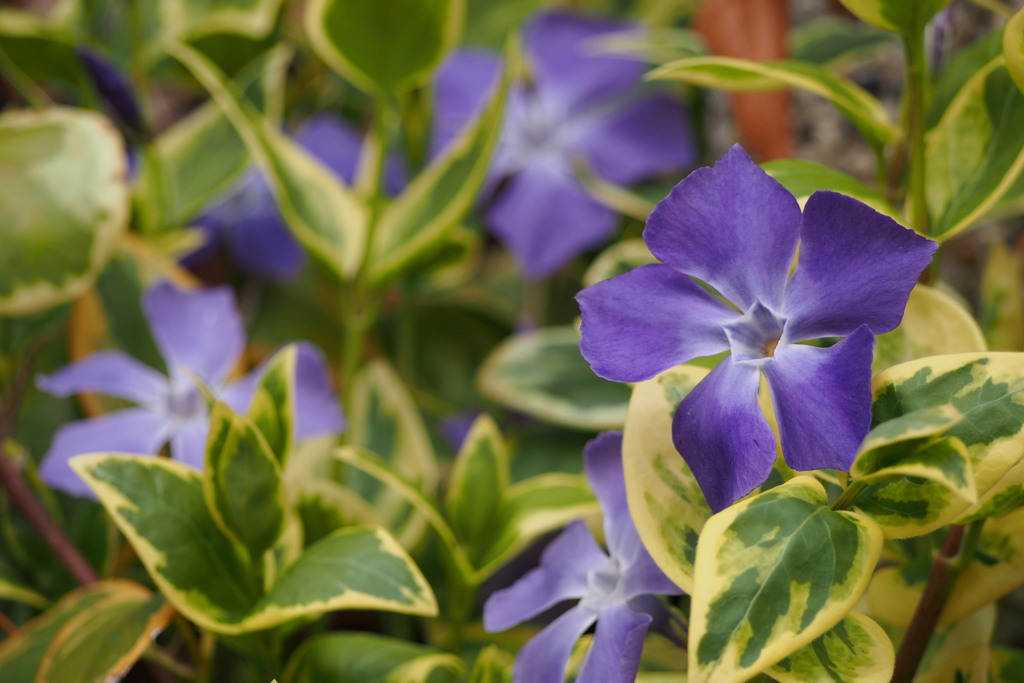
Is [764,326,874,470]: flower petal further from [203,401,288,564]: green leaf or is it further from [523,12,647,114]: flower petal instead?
[523,12,647,114]: flower petal

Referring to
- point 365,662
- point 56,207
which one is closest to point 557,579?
point 365,662

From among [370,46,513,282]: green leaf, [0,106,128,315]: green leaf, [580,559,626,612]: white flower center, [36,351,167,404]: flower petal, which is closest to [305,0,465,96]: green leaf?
[370,46,513,282]: green leaf

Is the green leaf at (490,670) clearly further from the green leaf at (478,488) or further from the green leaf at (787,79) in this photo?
the green leaf at (787,79)

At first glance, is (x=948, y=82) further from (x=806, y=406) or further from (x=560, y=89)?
(x=560, y=89)

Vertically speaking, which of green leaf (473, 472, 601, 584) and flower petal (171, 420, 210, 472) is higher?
flower petal (171, 420, 210, 472)

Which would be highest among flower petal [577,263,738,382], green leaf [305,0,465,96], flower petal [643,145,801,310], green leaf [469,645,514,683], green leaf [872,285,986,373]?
green leaf [305,0,465,96]

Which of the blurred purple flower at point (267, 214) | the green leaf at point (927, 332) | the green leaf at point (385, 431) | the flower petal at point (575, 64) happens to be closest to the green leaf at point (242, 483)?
the green leaf at point (385, 431)

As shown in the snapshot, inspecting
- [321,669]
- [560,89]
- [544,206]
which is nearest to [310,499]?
[321,669]
